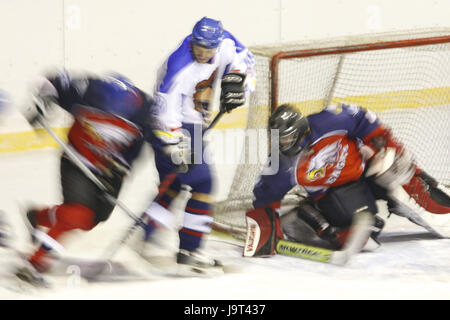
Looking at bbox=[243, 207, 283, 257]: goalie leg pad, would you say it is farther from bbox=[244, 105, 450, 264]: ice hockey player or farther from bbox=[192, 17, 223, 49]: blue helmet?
bbox=[192, 17, 223, 49]: blue helmet

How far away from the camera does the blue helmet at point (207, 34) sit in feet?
7.13

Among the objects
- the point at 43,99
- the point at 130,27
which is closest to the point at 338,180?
the point at 43,99

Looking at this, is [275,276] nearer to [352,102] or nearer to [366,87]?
[352,102]

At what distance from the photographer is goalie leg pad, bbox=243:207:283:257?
7.95ft

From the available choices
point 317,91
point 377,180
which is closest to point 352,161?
point 377,180

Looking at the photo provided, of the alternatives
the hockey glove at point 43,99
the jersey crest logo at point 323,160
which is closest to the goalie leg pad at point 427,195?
the jersey crest logo at point 323,160

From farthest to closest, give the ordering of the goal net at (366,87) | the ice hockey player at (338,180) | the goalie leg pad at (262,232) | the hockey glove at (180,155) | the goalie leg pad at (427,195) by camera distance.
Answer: the goal net at (366,87)
the goalie leg pad at (427,195)
the goalie leg pad at (262,232)
the ice hockey player at (338,180)
the hockey glove at (180,155)

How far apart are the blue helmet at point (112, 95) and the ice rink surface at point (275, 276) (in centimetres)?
28

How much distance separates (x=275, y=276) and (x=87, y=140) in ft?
2.58

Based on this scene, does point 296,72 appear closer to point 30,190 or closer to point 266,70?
point 266,70

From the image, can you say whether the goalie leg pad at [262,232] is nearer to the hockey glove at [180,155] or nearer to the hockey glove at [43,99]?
the hockey glove at [180,155]

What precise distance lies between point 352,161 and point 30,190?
2.11 meters

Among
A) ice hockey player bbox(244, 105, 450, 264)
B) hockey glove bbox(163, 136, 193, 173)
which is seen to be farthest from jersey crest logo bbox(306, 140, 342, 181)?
hockey glove bbox(163, 136, 193, 173)

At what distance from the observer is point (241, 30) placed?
A: 202 inches
